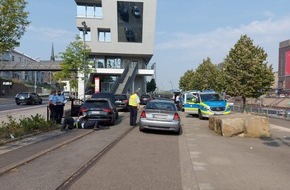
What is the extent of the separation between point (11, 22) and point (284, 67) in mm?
95799

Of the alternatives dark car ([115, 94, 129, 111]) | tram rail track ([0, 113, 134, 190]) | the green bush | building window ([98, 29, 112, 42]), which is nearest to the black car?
building window ([98, 29, 112, 42])

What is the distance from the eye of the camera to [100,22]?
58.5 m

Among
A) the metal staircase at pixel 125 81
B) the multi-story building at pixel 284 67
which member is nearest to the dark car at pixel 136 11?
the metal staircase at pixel 125 81

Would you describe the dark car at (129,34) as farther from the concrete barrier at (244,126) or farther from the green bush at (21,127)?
the concrete barrier at (244,126)

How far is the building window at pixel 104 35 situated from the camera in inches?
2334

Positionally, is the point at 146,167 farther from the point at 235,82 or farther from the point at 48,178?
the point at 235,82

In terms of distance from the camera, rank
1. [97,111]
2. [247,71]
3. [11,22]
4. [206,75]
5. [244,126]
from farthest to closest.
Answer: [206,75] < [247,71] < [97,111] < [244,126] < [11,22]

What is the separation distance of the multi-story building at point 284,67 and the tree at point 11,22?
88991 mm

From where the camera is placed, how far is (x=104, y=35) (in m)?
59.6

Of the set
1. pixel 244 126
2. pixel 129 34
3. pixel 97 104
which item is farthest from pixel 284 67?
pixel 97 104

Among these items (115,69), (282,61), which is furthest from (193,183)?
(282,61)

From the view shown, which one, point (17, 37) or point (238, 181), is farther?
point (17, 37)

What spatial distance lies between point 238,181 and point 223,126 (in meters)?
8.47

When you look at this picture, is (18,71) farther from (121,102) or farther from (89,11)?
(121,102)
